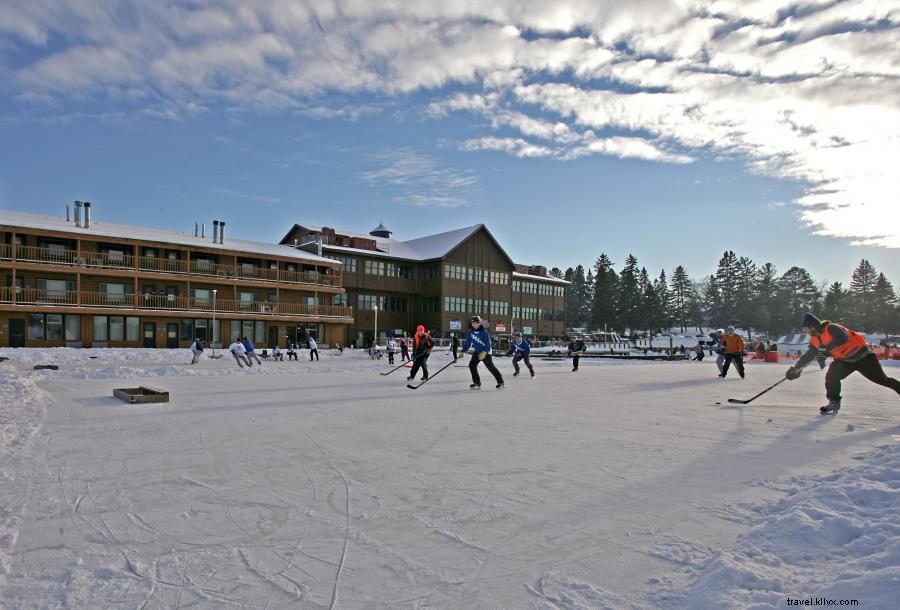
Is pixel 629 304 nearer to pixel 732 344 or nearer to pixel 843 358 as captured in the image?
pixel 732 344

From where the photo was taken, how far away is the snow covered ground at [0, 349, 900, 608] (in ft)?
9.22

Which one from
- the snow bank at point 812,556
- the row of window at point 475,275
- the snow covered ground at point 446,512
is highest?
the row of window at point 475,275

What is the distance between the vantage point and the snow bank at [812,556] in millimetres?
2518

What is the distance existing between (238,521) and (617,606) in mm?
2671

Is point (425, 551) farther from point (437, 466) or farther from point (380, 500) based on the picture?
point (437, 466)

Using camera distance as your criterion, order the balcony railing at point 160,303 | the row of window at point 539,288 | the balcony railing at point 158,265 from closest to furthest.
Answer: the balcony railing at point 160,303
the balcony railing at point 158,265
the row of window at point 539,288

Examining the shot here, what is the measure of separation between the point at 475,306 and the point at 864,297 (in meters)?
68.8

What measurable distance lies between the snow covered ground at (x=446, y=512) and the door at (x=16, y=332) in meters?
30.2

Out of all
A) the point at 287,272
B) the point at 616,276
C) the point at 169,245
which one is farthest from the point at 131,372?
the point at 616,276

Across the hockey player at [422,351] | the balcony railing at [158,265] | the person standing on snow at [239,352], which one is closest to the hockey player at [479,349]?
the hockey player at [422,351]

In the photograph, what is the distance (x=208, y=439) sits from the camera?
6.92 meters

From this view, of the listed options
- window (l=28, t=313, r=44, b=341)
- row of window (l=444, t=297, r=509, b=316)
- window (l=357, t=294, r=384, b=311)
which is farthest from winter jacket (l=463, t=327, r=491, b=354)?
row of window (l=444, t=297, r=509, b=316)

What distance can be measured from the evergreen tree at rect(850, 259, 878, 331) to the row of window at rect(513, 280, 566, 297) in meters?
46.2

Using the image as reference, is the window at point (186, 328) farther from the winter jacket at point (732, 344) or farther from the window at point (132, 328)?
the winter jacket at point (732, 344)
